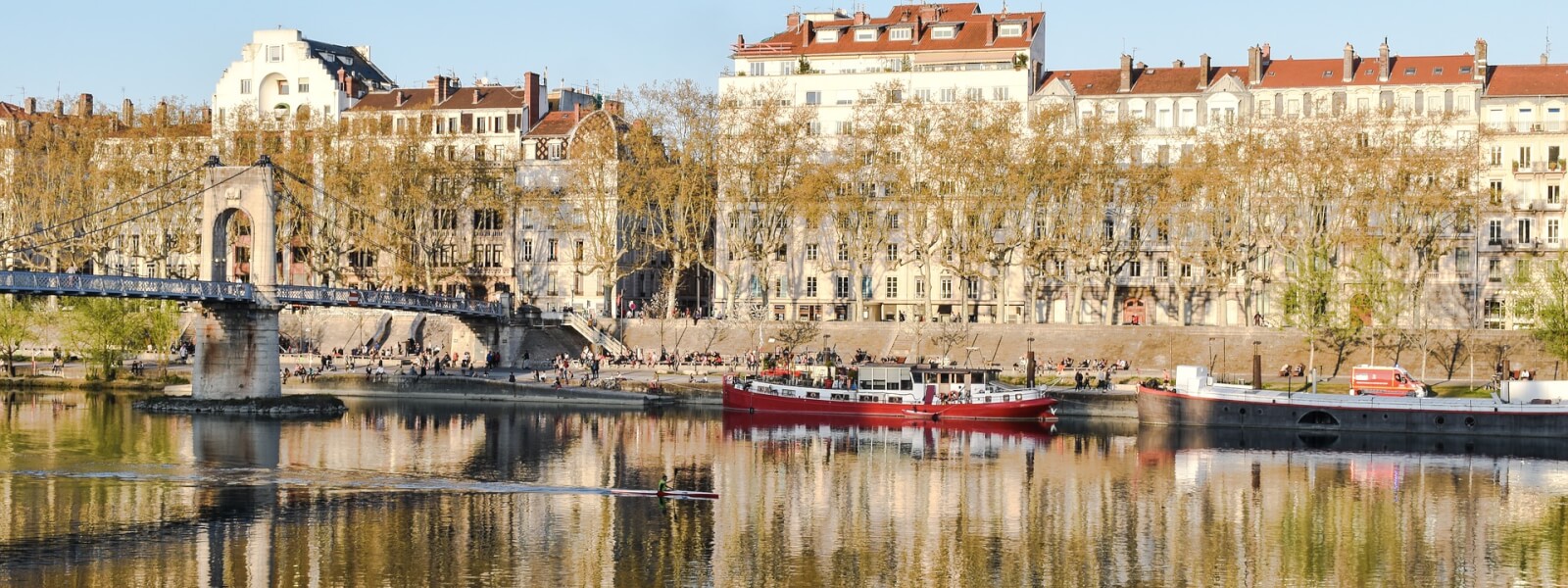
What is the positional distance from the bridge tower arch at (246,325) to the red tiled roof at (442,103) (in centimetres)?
3846

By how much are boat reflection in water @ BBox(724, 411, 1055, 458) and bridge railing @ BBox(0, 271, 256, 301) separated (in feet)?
74.5

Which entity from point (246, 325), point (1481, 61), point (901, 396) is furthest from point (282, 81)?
point (1481, 61)

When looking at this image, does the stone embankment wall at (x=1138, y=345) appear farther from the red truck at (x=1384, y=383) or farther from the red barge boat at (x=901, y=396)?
the red barge boat at (x=901, y=396)

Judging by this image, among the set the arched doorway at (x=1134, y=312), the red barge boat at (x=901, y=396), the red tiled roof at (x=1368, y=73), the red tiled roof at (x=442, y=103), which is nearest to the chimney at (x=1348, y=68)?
the red tiled roof at (x=1368, y=73)

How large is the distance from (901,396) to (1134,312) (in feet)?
110

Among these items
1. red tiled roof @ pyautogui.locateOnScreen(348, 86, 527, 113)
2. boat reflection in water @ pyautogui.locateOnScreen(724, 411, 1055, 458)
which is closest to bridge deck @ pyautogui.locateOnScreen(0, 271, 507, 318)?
boat reflection in water @ pyautogui.locateOnScreen(724, 411, 1055, 458)

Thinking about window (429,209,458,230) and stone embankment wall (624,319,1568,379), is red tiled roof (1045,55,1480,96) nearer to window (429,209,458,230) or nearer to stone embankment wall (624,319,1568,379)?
stone embankment wall (624,319,1568,379)

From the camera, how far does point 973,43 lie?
116938mm

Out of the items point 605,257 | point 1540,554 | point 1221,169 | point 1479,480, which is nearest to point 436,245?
point 605,257

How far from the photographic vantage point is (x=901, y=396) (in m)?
84.4

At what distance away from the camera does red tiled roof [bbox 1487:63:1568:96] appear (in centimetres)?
10669

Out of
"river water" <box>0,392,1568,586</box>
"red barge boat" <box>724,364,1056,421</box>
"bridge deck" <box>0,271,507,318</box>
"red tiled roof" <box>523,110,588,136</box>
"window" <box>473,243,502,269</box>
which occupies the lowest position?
"river water" <box>0,392,1568,586</box>

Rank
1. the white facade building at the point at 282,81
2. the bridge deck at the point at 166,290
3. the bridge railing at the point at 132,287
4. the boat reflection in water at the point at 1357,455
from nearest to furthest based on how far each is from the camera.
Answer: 1. the boat reflection in water at the point at 1357,455
2. the bridge deck at the point at 166,290
3. the bridge railing at the point at 132,287
4. the white facade building at the point at 282,81

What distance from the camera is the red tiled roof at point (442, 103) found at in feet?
416
